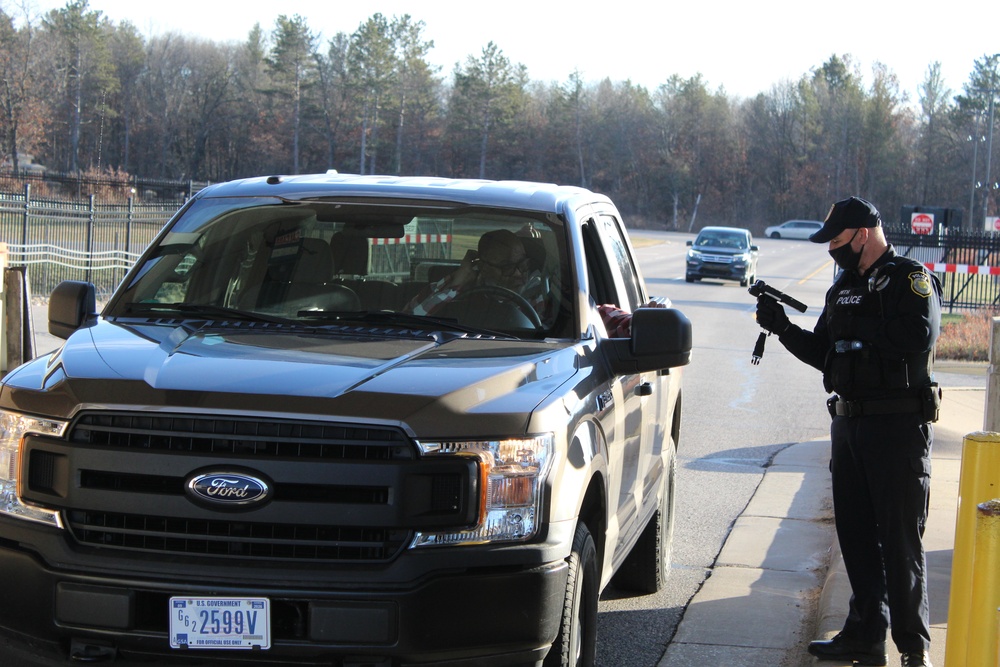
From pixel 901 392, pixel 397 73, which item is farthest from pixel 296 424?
pixel 397 73

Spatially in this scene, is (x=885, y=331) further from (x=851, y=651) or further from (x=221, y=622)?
(x=221, y=622)

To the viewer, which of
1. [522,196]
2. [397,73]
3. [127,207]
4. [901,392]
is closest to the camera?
[901,392]

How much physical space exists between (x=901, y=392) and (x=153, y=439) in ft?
9.40

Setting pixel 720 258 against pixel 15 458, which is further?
pixel 720 258

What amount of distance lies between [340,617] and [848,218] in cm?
275

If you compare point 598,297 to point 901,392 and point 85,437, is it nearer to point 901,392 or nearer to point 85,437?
point 901,392

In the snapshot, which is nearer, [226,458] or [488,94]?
[226,458]

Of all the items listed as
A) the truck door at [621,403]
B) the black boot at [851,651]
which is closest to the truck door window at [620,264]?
the truck door at [621,403]

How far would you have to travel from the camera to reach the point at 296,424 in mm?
3453

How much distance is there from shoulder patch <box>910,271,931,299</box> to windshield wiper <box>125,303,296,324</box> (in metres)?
2.36

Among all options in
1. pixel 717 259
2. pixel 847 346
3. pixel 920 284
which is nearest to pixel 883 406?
pixel 847 346

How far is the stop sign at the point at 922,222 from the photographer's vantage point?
122 ft

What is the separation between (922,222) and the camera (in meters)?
38.3

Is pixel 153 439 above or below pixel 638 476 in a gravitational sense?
above
